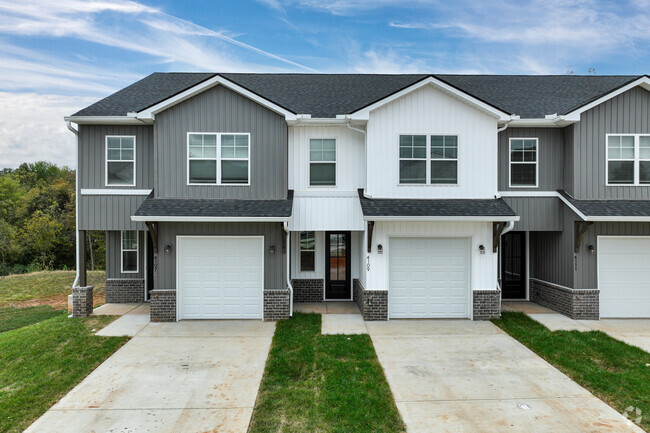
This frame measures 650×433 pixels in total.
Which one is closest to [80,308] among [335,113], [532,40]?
[335,113]

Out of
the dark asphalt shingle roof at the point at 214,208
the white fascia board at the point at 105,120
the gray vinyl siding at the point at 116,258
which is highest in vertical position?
the white fascia board at the point at 105,120

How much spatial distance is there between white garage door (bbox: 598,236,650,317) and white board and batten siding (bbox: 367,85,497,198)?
3.67 metres

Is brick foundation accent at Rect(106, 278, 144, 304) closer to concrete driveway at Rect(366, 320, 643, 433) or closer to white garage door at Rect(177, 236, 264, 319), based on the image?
white garage door at Rect(177, 236, 264, 319)

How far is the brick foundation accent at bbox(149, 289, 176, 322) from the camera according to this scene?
9.85m

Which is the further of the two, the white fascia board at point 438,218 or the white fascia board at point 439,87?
the white fascia board at point 439,87

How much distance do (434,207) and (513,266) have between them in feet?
15.6

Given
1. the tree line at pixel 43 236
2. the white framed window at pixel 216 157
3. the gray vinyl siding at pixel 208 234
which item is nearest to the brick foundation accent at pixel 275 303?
the gray vinyl siding at pixel 208 234

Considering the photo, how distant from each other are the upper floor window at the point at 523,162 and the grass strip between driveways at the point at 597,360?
3968 millimetres

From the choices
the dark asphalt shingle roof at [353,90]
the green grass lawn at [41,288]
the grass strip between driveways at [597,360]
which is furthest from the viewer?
the green grass lawn at [41,288]

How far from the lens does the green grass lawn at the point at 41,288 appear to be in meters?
14.8

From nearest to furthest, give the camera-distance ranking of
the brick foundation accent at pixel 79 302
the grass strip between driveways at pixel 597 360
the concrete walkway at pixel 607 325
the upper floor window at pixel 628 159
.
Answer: the grass strip between driveways at pixel 597 360 < the concrete walkway at pixel 607 325 < the upper floor window at pixel 628 159 < the brick foundation accent at pixel 79 302

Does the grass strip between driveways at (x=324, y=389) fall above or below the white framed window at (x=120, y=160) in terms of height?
below

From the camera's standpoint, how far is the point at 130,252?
12.0m

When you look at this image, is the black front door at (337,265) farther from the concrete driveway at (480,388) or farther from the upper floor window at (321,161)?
the concrete driveway at (480,388)
